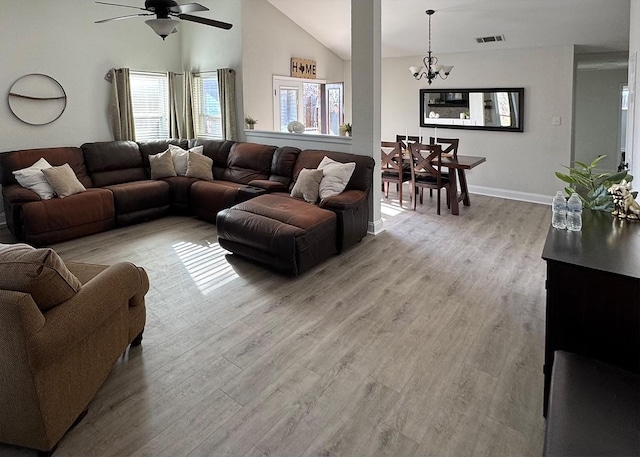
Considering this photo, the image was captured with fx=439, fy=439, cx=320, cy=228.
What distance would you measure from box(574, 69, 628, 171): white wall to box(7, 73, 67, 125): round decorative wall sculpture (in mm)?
9859

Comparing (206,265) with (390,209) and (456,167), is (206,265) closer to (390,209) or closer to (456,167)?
(390,209)

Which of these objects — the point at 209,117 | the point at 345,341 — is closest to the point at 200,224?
the point at 209,117

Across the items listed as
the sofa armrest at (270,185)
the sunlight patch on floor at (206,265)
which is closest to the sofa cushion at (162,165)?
the sofa armrest at (270,185)

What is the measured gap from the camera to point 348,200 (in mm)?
4395

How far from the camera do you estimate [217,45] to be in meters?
6.70

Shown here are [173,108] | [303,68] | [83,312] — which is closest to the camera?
[83,312]

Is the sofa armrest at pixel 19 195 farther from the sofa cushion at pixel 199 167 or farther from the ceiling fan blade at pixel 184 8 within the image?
the ceiling fan blade at pixel 184 8

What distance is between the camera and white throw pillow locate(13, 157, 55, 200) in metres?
4.89

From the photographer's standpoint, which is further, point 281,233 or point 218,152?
point 218,152

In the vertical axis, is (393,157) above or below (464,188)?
above

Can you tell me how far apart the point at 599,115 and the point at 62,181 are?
10.2 metres

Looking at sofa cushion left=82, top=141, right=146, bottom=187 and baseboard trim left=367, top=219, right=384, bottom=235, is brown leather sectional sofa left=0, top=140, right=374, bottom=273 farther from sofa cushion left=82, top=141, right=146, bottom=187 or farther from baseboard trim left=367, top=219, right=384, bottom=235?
baseboard trim left=367, top=219, right=384, bottom=235

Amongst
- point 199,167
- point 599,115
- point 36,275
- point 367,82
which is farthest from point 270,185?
point 599,115

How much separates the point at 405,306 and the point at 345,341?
27.6 inches
